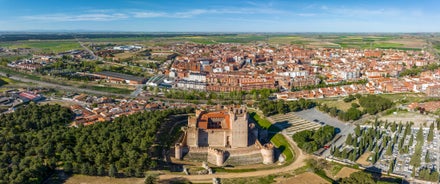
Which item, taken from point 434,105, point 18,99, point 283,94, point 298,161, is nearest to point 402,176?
point 298,161

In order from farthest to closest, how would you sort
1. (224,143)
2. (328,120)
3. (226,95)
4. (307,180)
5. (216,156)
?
(226,95) → (328,120) → (224,143) → (216,156) → (307,180)

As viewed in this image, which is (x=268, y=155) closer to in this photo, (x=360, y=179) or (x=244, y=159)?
(x=244, y=159)

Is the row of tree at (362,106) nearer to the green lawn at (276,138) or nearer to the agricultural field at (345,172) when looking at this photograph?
the green lawn at (276,138)

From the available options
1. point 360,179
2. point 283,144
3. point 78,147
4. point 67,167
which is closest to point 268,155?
point 283,144

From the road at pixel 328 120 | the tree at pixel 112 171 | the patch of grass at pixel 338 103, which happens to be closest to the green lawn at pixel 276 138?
the road at pixel 328 120

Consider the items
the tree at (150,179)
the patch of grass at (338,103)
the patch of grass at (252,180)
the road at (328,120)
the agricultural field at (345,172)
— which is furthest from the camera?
the patch of grass at (338,103)

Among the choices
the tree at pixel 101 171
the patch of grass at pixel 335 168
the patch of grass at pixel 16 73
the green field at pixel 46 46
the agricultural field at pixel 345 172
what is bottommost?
the patch of grass at pixel 335 168
